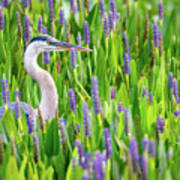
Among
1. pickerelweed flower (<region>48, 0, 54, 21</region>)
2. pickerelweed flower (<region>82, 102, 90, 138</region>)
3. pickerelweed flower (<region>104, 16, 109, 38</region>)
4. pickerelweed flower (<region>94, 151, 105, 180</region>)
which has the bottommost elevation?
pickerelweed flower (<region>94, 151, 105, 180</region>)

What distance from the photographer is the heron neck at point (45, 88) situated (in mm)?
2848

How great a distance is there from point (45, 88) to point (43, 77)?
0.08 m

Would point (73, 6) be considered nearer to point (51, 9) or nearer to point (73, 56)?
point (51, 9)

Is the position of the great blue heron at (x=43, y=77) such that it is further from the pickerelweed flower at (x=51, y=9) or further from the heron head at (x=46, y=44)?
the pickerelweed flower at (x=51, y=9)

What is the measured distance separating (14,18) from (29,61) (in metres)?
0.92

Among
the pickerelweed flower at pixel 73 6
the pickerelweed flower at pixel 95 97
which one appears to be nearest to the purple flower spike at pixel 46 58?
the pickerelweed flower at pixel 73 6

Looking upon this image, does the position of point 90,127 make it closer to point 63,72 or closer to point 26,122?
point 26,122

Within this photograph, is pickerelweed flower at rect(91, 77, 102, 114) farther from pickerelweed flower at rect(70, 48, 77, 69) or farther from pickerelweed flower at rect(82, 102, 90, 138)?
pickerelweed flower at rect(70, 48, 77, 69)

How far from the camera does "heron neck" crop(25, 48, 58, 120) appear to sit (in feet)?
9.34

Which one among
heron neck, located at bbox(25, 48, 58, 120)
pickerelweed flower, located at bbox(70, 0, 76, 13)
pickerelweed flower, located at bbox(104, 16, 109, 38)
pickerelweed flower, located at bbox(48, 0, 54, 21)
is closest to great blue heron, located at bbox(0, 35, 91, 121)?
heron neck, located at bbox(25, 48, 58, 120)

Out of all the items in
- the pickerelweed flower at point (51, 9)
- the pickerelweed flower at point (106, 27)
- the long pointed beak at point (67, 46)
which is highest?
the pickerelweed flower at point (51, 9)

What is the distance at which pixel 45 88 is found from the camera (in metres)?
2.91

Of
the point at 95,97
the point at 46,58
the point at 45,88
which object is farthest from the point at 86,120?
the point at 46,58

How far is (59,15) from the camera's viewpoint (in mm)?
3756
